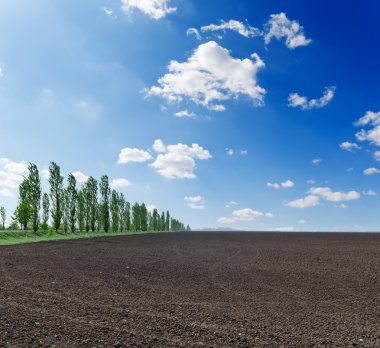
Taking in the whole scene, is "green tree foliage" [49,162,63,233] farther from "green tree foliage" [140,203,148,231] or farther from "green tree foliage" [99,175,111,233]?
"green tree foliage" [140,203,148,231]

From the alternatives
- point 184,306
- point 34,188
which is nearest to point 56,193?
point 34,188

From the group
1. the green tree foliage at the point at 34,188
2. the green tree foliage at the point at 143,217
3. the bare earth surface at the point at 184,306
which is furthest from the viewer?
the green tree foliage at the point at 143,217

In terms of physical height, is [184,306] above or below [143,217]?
below

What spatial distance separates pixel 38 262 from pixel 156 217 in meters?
113

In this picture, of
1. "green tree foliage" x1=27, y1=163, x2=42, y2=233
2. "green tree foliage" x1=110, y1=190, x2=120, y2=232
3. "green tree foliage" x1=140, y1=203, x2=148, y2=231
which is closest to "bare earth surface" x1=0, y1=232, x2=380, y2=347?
"green tree foliage" x1=27, y1=163, x2=42, y2=233

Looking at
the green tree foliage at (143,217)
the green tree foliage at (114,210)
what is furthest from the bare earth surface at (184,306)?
the green tree foliage at (143,217)

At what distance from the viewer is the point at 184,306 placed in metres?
11.5

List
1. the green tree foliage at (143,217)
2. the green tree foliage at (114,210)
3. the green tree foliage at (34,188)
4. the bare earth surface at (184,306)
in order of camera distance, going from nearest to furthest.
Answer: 1. the bare earth surface at (184,306)
2. the green tree foliage at (34,188)
3. the green tree foliage at (114,210)
4. the green tree foliage at (143,217)

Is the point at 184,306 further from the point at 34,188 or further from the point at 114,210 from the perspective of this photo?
the point at 114,210

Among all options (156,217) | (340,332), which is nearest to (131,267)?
(340,332)

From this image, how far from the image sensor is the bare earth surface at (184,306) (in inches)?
329

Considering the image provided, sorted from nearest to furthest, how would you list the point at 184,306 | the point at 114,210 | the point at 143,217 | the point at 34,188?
the point at 184,306
the point at 34,188
the point at 114,210
the point at 143,217

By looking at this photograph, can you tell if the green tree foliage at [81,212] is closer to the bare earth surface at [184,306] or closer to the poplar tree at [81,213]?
the poplar tree at [81,213]

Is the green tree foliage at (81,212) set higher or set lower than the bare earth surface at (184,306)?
higher
